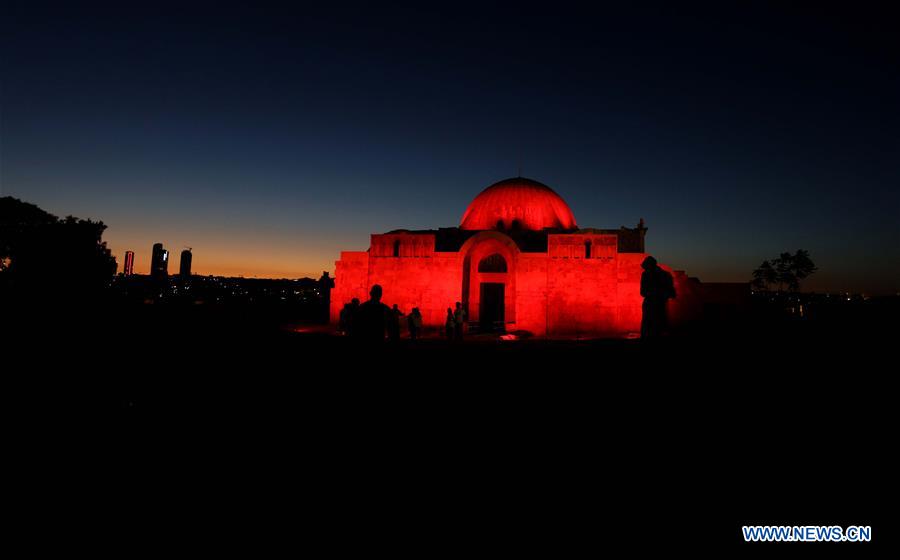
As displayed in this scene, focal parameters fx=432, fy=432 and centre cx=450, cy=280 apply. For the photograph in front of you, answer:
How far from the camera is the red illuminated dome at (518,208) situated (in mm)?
27688

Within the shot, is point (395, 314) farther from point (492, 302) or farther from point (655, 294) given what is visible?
point (492, 302)

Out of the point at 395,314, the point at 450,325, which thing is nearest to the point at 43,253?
the point at 450,325

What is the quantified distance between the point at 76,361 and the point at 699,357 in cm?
1162

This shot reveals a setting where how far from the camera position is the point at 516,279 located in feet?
69.1

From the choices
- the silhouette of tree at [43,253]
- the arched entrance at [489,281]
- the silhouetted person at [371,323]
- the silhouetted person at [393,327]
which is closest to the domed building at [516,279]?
the arched entrance at [489,281]

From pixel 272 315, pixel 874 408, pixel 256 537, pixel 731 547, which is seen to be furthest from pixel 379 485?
pixel 272 315

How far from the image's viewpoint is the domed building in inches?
802

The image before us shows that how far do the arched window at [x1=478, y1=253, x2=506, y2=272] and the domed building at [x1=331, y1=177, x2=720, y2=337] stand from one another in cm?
6

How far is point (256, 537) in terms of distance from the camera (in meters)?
3.15

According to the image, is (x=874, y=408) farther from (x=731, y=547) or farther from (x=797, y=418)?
(x=731, y=547)

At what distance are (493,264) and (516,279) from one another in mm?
3021

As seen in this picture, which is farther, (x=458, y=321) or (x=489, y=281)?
(x=489, y=281)

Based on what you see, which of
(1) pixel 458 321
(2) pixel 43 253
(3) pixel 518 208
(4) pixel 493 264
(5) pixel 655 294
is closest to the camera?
(5) pixel 655 294

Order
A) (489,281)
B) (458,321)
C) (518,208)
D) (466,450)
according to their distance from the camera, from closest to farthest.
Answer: (466,450)
(458,321)
(489,281)
(518,208)
